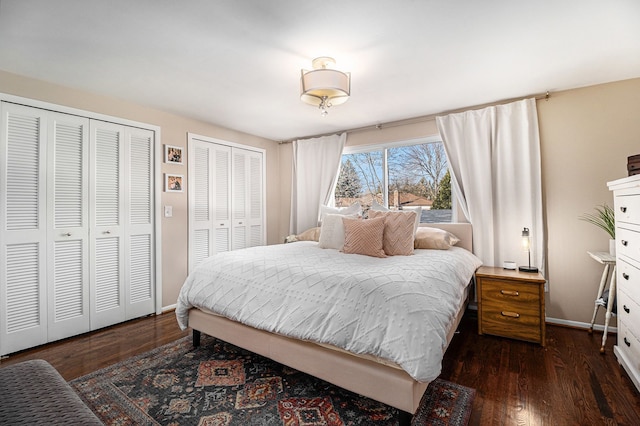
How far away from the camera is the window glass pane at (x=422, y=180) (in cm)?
363

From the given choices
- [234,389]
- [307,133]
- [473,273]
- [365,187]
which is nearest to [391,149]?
[365,187]

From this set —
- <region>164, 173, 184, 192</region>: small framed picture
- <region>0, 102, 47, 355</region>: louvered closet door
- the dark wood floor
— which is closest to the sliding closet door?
<region>164, 173, 184, 192</region>: small framed picture

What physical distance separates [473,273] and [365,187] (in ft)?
6.26

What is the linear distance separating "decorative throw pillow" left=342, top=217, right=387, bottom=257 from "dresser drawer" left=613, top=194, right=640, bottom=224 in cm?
161

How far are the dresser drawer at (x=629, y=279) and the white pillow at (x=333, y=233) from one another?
6.73 feet

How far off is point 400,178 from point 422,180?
29 centimetres

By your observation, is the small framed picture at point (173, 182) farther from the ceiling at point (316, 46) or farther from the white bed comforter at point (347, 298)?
the white bed comforter at point (347, 298)

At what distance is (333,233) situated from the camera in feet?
9.86

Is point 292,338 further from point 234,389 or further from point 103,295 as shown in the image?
point 103,295

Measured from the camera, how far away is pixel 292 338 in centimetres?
188

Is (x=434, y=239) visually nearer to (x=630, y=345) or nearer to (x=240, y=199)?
(x=630, y=345)

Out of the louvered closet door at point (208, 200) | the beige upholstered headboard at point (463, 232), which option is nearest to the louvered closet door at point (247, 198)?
the louvered closet door at point (208, 200)

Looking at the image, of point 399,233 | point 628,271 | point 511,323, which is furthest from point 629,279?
point 399,233

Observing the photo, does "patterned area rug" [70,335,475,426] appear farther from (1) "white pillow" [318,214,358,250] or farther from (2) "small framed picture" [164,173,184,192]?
(2) "small framed picture" [164,173,184,192]
